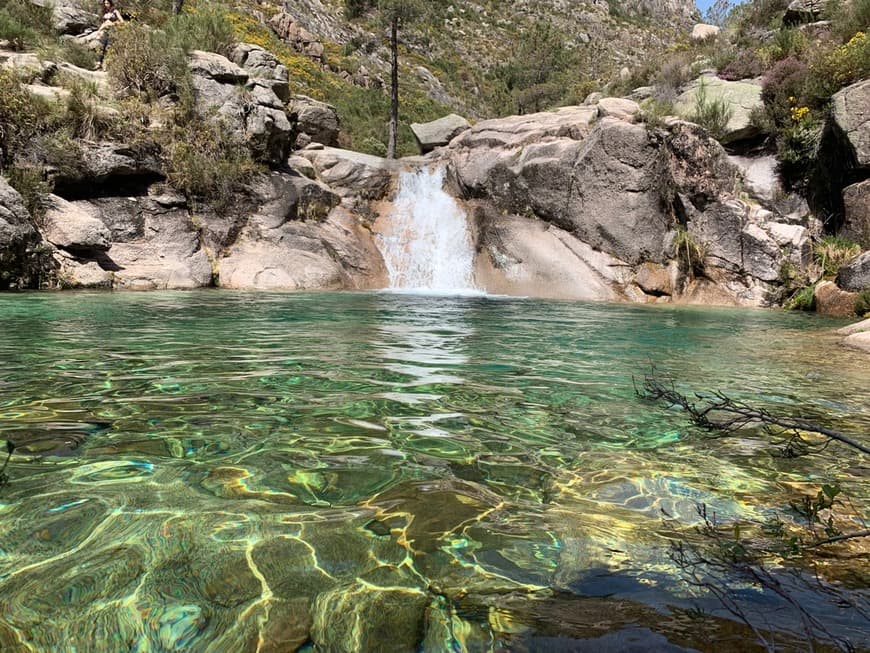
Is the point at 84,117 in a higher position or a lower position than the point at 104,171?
higher

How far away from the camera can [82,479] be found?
216 cm

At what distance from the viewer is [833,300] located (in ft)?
35.9

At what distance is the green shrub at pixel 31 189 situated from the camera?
1107 cm

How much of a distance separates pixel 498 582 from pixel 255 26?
37.9 meters

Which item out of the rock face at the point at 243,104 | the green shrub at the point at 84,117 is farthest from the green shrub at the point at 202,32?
the green shrub at the point at 84,117

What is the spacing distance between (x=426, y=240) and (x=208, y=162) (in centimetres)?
663

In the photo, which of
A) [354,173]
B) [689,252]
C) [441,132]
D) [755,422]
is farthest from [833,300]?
[441,132]

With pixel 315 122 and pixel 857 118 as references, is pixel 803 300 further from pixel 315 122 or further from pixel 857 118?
pixel 315 122

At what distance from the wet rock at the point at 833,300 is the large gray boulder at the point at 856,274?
0.15 metres

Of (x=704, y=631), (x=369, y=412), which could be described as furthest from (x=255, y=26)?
(x=704, y=631)

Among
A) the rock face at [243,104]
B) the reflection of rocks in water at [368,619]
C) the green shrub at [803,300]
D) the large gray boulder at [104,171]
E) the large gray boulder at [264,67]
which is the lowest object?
the reflection of rocks in water at [368,619]

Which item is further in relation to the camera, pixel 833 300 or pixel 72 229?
pixel 72 229

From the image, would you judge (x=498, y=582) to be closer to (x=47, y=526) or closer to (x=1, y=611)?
(x=1, y=611)

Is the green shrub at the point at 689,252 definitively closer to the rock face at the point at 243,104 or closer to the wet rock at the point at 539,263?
the wet rock at the point at 539,263
